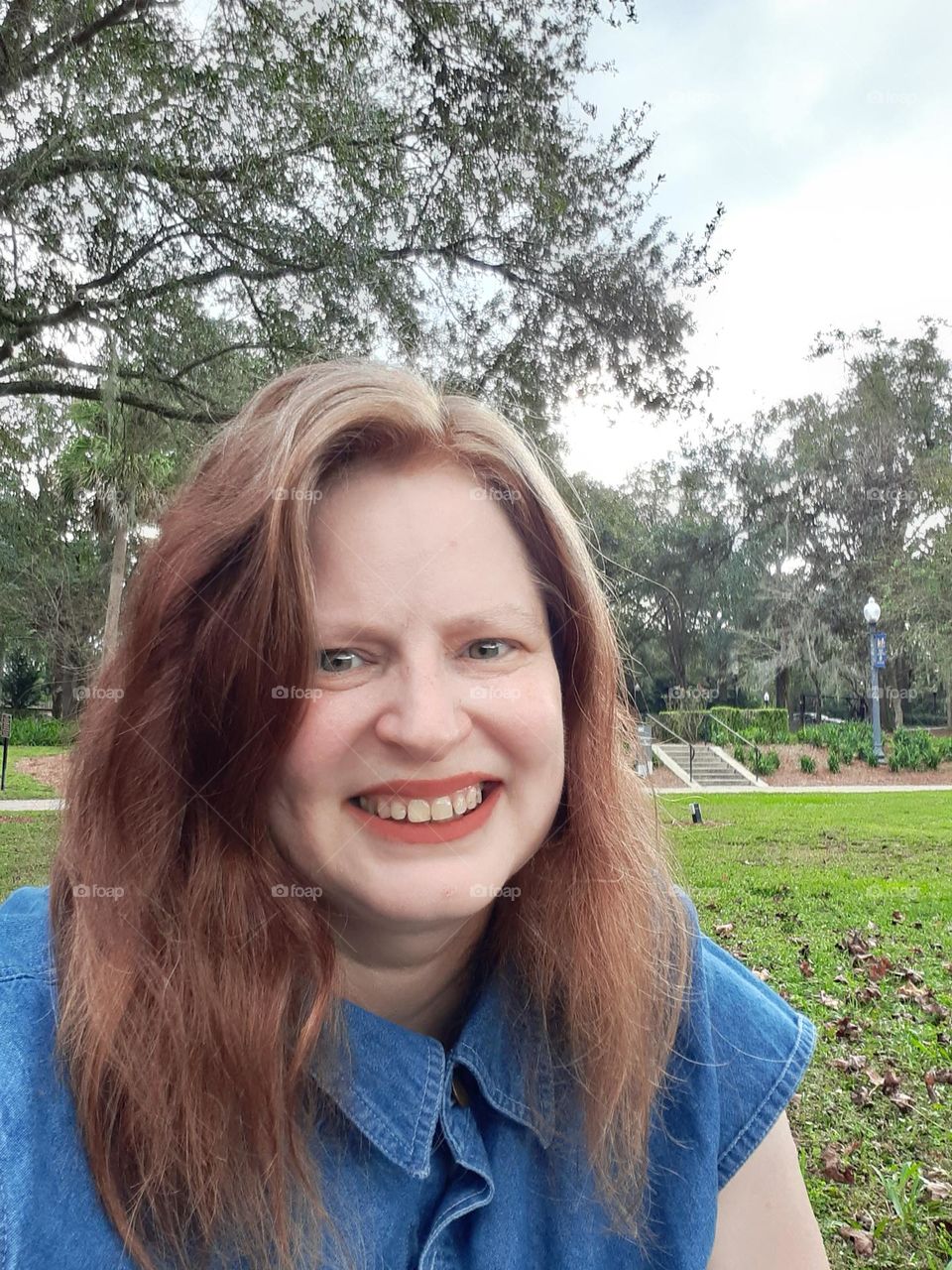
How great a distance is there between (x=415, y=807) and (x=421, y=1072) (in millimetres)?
276

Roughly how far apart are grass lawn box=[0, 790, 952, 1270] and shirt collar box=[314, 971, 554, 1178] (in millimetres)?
419

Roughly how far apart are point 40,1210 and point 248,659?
0.44 meters

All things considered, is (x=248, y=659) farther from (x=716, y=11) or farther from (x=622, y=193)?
(x=716, y=11)

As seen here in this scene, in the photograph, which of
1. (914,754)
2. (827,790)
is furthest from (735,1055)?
(914,754)

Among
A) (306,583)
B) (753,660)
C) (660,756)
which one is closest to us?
(306,583)

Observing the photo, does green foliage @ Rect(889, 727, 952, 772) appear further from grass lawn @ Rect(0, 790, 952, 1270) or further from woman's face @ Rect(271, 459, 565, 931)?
woman's face @ Rect(271, 459, 565, 931)

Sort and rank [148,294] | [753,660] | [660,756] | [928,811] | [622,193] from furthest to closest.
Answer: [753,660], [660,756], [928,811], [622,193], [148,294]

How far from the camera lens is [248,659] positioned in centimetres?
81

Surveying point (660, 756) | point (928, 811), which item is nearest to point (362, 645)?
point (928, 811)

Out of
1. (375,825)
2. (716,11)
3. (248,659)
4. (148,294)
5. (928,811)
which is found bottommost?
(928,811)

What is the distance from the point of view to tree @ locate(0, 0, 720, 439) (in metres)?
4.03

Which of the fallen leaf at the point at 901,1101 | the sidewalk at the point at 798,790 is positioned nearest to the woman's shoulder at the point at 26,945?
the fallen leaf at the point at 901,1101

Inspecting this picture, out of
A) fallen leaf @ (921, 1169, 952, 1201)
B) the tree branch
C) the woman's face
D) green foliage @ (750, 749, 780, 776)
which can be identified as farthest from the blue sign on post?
the woman's face

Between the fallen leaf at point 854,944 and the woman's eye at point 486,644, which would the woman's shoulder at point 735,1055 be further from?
the fallen leaf at point 854,944
